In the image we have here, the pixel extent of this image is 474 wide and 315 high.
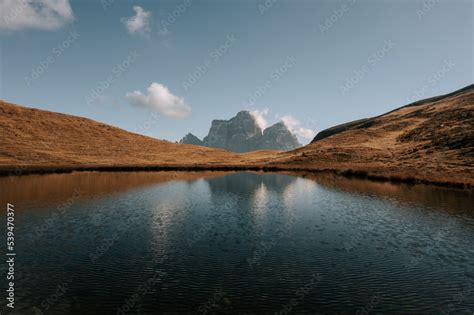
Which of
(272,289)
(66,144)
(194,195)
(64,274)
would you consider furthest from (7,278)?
(66,144)

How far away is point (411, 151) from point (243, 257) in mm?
103448

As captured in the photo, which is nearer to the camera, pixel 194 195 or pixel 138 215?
pixel 138 215

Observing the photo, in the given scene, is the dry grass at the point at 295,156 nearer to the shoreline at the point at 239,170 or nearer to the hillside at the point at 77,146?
the hillside at the point at 77,146

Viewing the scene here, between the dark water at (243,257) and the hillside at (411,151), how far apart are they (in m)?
33.9

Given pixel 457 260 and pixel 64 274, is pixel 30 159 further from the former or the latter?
pixel 457 260

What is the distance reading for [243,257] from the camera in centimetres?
2447

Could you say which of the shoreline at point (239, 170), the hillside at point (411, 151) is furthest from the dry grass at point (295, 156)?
the shoreline at point (239, 170)

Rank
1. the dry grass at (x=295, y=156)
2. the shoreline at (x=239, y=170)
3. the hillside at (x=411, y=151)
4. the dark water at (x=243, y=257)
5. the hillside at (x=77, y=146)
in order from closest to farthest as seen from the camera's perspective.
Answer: the dark water at (x=243, y=257) < the shoreline at (x=239, y=170) < the hillside at (x=411, y=151) < the dry grass at (x=295, y=156) < the hillside at (x=77, y=146)

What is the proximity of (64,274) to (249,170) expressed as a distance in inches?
4009

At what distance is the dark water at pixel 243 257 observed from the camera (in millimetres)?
17453

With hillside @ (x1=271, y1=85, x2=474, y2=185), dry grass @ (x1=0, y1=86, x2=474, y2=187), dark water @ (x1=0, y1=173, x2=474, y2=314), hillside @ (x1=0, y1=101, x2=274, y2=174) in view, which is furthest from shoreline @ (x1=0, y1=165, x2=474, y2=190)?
dark water @ (x1=0, y1=173, x2=474, y2=314)

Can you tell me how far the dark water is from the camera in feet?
57.3

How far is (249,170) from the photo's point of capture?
399 ft

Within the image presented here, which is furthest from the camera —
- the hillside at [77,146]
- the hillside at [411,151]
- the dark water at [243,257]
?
the hillside at [77,146]
